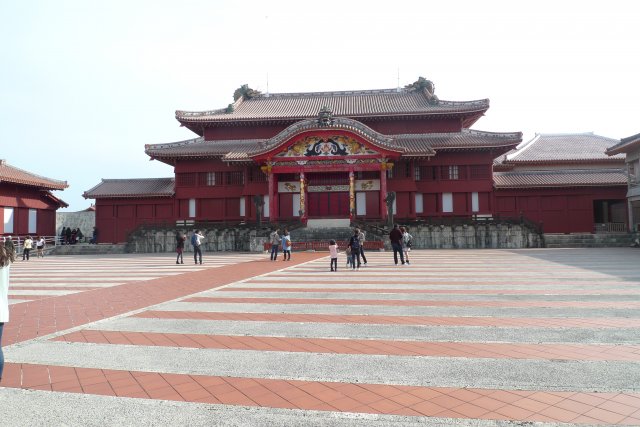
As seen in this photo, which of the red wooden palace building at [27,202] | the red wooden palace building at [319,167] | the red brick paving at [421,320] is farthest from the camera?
the red wooden palace building at [27,202]

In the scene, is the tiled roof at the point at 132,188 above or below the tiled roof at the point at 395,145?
Result: below

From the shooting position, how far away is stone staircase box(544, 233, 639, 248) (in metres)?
26.3

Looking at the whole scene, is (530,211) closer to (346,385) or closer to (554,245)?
(554,245)

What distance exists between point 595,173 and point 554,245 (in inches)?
382

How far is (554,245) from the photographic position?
27.1 metres

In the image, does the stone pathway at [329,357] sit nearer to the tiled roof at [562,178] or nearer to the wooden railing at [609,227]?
the tiled roof at [562,178]

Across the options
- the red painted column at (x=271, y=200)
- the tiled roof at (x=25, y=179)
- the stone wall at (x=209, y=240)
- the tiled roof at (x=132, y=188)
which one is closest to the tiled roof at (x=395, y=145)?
the red painted column at (x=271, y=200)

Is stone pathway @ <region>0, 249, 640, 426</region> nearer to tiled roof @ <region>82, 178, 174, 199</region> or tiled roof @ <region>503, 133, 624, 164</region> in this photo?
tiled roof @ <region>82, 178, 174, 199</region>

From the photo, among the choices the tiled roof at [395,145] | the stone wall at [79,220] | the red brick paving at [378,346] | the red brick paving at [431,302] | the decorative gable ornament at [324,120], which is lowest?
the red brick paving at [378,346]

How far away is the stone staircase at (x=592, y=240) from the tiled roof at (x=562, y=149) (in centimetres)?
946

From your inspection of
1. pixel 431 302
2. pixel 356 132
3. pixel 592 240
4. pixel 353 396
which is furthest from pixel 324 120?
pixel 353 396

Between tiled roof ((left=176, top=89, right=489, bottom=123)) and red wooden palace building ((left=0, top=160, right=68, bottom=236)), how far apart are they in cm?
1322

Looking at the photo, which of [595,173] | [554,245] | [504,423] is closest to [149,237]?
[554,245]

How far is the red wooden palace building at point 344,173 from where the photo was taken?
3041cm
